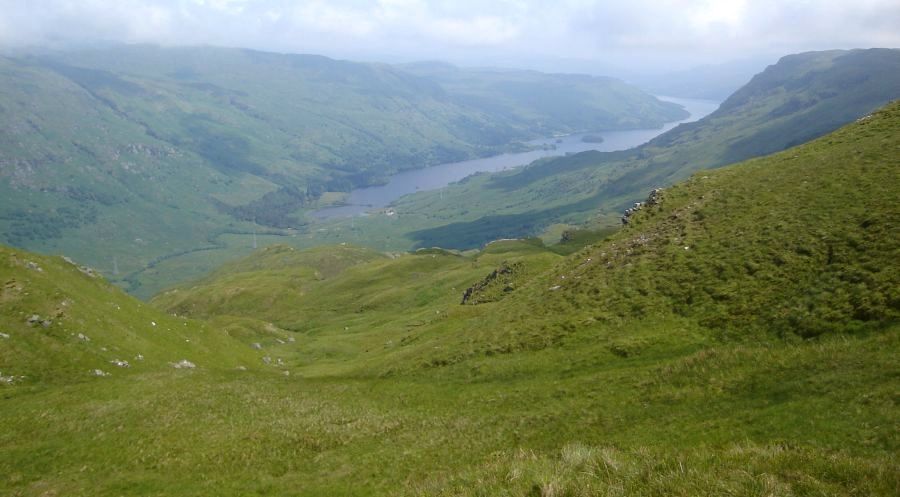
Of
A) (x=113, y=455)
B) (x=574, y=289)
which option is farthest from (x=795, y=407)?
(x=113, y=455)

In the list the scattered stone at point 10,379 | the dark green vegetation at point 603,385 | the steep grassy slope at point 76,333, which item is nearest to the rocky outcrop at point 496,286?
the dark green vegetation at point 603,385

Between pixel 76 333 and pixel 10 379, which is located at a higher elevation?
pixel 76 333

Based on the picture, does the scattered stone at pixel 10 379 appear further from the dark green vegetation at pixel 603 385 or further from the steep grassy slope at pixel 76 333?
the dark green vegetation at pixel 603 385

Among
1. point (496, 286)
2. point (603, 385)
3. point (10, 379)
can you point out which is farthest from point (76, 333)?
point (496, 286)

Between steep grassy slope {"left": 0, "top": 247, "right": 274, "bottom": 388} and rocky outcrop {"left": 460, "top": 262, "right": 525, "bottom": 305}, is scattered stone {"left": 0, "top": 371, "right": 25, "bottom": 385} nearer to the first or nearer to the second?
steep grassy slope {"left": 0, "top": 247, "right": 274, "bottom": 388}

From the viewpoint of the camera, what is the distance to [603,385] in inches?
1276

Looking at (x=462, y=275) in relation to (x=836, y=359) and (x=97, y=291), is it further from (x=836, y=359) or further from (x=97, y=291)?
(x=836, y=359)

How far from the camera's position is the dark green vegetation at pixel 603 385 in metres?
18.7

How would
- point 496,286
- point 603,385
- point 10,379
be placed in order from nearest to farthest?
point 603,385, point 10,379, point 496,286

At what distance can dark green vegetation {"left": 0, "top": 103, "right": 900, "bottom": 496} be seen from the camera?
61.3 ft

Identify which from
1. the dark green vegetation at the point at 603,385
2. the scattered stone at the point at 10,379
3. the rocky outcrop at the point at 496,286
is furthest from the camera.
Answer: the rocky outcrop at the point at 496,286

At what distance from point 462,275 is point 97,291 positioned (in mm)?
80860

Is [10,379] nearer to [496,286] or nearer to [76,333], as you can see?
[76,333]

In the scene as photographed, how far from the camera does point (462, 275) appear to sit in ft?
437
